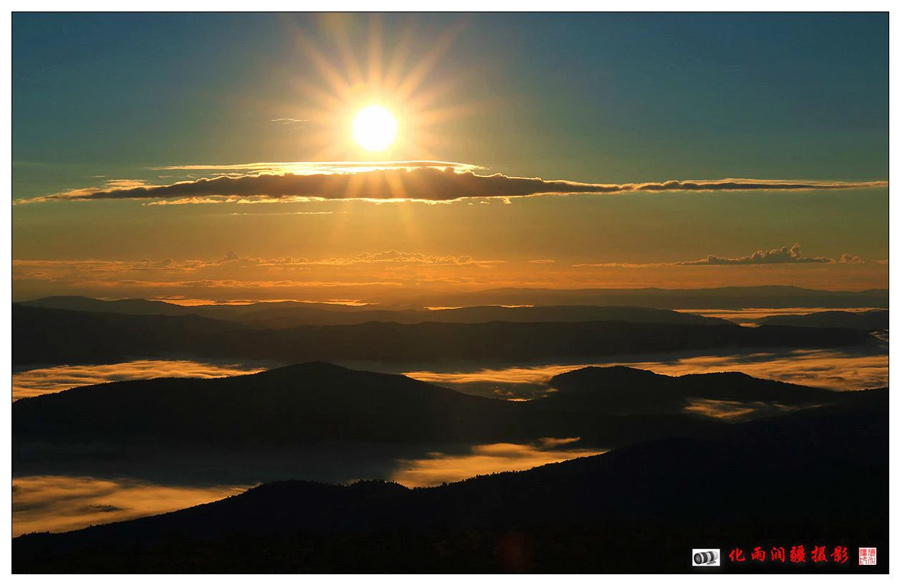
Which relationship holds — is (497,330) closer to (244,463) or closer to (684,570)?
(244,463)

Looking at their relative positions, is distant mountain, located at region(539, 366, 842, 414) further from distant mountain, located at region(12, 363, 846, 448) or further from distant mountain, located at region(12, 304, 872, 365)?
distant mountain, located at region(12, 304, 872, 365)

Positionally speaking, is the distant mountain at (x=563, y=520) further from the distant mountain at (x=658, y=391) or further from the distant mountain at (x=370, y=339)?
the distant mountain at (x=370, y=339)

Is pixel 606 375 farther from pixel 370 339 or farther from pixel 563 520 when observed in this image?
pixel 563 520

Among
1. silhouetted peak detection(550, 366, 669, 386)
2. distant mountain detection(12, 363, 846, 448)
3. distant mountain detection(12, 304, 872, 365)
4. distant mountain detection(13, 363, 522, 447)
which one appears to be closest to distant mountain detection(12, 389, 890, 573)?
distant mountain detection(12, 363, 846, 448)

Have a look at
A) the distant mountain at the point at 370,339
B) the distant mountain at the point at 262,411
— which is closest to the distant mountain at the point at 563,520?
the distant mountain at the point at 262,411

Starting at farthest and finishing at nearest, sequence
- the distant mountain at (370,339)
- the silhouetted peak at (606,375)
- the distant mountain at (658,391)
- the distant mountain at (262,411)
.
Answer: the distant mountain at (370,339) → the silhouetted peak at (606,375) → the distant mountain at (658,391) → the distant mountain at (262,411)
